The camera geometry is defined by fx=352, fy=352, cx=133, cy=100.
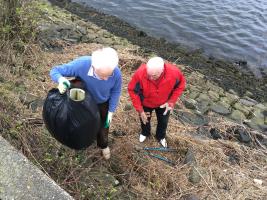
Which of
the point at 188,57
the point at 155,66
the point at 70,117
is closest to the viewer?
the point at 70,117

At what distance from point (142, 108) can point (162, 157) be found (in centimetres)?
92

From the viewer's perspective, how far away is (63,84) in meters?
3.61

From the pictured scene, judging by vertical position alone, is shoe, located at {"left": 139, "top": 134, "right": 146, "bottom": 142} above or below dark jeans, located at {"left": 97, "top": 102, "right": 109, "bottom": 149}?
below

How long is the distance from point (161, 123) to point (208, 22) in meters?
10.1

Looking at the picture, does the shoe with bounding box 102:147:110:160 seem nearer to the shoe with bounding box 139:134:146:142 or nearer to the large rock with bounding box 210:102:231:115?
the shoe with bounding box 139:134:146:142

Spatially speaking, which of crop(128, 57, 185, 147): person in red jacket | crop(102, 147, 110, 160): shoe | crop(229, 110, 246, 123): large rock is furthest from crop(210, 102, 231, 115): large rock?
crop(102, 147, 110, 160): shoe

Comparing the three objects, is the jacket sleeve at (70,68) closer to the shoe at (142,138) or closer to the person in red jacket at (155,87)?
the person in red jacket at (155,87)

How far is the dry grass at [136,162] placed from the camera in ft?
13.1

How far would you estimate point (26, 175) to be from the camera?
3354 millimetres

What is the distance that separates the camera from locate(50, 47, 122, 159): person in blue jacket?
12.0 ft

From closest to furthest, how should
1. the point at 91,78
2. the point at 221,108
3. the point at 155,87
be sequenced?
the point at 91,78, the point at 155,87, the point at 221,108

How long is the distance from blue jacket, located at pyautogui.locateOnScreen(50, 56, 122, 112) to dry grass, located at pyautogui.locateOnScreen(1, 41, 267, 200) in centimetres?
81

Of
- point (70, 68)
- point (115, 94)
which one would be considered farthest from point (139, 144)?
point (70, 68)

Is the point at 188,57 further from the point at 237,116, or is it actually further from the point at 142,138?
the point at 142,138
